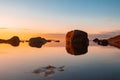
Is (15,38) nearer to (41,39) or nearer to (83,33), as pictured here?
(41,39)

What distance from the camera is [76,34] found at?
12362 centimetres

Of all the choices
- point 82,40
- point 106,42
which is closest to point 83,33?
point 82,40

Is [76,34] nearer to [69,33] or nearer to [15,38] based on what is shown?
[69,33]

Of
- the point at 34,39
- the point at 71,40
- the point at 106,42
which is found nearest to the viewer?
the point at 71,40

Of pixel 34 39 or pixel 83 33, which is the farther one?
pixel 34 39

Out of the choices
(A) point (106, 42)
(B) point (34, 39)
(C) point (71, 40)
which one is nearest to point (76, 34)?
(C) point (71, 40)

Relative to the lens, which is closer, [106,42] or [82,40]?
[82,40]

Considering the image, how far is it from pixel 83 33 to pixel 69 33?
275 inches

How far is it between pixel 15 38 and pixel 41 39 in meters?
20.5

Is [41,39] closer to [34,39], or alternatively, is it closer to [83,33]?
[34,39]

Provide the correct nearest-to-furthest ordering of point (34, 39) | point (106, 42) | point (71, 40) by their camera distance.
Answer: point (71, 40) → point (106, 42) → point (34, 39)

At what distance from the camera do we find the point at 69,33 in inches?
4973

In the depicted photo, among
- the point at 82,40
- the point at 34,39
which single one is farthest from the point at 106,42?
the point at 34,39

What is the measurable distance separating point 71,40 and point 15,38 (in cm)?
6921
